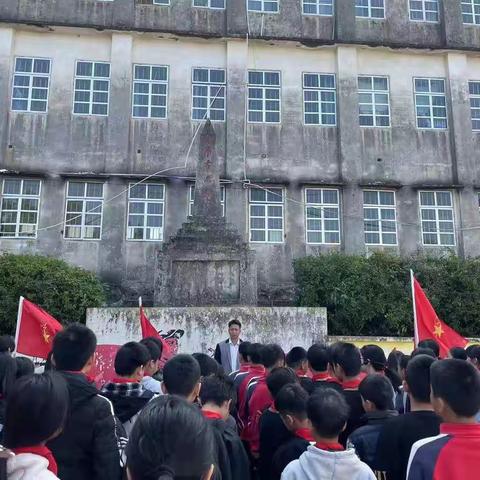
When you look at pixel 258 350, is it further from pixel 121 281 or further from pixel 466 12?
pixel 466 12

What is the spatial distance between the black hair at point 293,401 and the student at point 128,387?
87cm

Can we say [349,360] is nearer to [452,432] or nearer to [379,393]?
[379,393]

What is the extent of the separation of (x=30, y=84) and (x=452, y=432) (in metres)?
17.7

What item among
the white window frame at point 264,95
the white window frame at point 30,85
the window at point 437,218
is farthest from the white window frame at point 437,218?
the white window frame at point 30,85

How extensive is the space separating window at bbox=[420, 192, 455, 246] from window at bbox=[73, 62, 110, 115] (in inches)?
437

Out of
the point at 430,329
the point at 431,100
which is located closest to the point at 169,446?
the point at 430,329

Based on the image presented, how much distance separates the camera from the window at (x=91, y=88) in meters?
17.1

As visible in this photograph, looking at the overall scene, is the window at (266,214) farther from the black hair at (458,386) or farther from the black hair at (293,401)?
the black hair at (458,386)

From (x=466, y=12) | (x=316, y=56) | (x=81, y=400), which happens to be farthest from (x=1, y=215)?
(x=466, y=12)

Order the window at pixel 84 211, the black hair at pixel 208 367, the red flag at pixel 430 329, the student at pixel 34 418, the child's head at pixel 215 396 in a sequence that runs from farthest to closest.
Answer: the window at pixel 84 211 < the red flag at pixel 430 329 < the black hair at pixel 208 367 < the child's head at pixel 215 396 < the student at pixel 34 418

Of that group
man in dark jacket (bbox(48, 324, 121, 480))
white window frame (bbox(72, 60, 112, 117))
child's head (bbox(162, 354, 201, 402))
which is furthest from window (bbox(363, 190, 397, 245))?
man in dark jacket (bbox(48, 324, 121, 480))

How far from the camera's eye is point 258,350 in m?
4.97

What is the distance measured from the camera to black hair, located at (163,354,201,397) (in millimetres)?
3053

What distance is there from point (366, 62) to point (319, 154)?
3946mm
